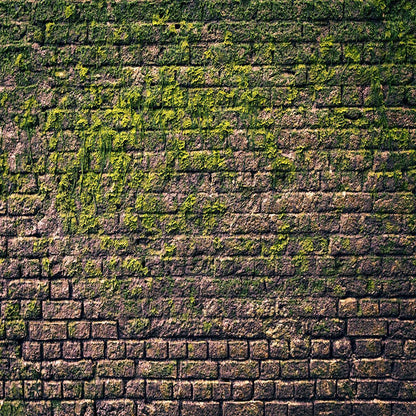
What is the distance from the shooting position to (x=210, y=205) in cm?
229

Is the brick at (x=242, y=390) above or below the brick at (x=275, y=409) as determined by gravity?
above

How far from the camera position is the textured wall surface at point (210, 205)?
7.45ft

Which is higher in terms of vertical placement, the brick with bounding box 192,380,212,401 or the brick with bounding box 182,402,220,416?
the brick with bounding box 192,380,212,401

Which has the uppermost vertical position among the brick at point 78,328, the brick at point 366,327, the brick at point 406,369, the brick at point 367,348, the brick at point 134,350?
the brick at point 366,327

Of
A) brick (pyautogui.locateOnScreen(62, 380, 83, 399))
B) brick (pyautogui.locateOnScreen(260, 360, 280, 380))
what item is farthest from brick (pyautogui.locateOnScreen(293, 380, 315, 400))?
brick (pyautogui.locateOnScreen(62, 380, 83, 399))

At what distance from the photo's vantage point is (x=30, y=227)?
2.31 meters

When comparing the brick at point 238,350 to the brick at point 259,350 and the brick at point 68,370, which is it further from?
the brick at point 68,370

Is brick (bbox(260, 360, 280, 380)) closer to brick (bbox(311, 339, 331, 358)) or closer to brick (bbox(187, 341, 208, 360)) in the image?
brick (bbox(311, 339, 331, 358))

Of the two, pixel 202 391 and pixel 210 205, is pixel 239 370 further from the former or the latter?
pixel 210 205

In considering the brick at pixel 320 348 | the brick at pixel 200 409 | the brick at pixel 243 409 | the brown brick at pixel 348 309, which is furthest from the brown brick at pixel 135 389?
the brown brick at pixel 348 309

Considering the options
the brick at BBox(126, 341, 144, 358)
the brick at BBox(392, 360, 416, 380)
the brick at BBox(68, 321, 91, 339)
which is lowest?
the brick at BBox(392, 360, 416, 380)

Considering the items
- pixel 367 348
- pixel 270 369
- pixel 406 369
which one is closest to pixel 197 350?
pixel 270 369

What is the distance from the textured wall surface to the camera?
2.27 m

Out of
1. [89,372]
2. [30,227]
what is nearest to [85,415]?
[89,372]
